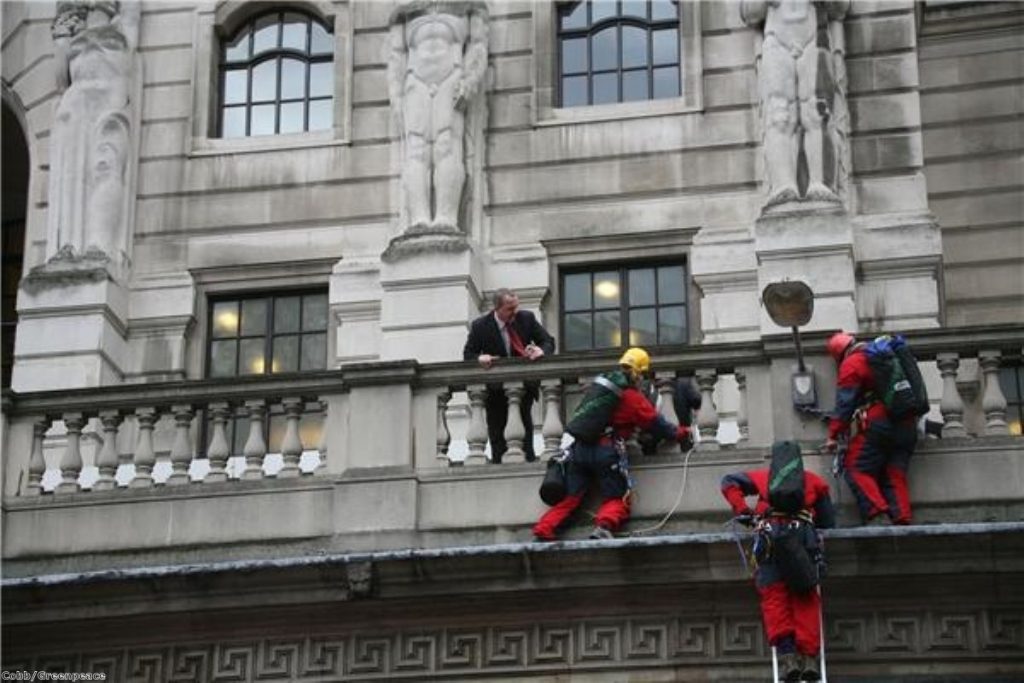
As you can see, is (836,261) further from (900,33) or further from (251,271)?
(251,271)

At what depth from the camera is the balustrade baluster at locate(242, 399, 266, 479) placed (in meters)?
20.3

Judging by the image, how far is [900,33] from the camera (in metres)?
26.8

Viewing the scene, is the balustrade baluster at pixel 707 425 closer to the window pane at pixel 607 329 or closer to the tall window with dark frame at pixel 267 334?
the window pane at pixel 607 329

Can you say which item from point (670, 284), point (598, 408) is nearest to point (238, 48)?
point (670, 284)

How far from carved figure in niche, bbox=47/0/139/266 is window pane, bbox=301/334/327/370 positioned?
2.45 m

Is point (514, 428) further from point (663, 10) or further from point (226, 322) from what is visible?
point (663, 10)

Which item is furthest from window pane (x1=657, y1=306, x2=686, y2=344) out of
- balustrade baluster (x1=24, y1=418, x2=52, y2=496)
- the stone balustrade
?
balustrade baluster (x1=24, y1=418, x2=52, y2=496)

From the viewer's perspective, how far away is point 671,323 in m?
26.3

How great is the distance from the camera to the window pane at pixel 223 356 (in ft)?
88.9

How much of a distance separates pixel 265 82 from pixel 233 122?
0.68 metres

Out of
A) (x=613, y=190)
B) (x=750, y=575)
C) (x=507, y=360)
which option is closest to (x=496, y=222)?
(x=613, y=190)

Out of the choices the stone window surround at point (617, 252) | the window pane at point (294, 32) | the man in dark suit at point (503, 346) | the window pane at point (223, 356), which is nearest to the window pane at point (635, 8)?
the stone window surround at point (617, 252)

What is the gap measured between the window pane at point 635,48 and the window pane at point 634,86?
12 centimetres

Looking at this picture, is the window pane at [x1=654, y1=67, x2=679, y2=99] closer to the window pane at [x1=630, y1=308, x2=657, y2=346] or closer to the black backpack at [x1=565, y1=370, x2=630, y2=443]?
the window pane at [x1=630, y1=308, x2=657, y2=346]
